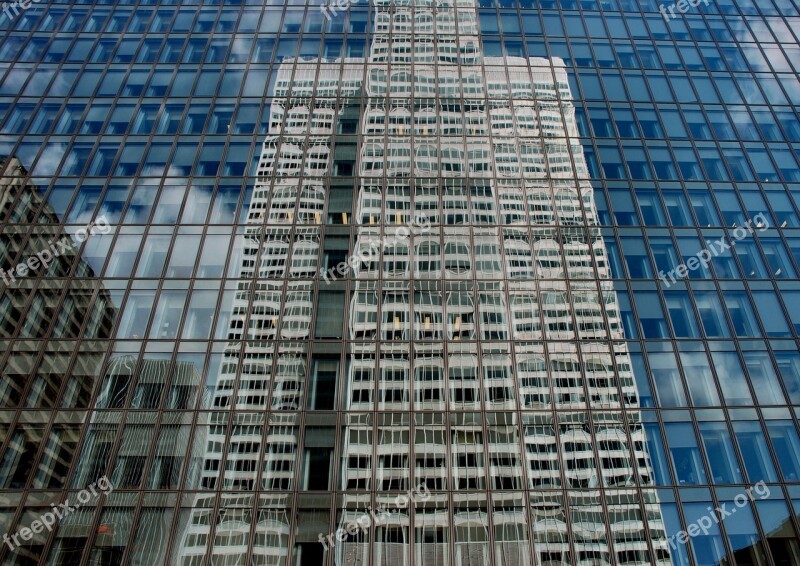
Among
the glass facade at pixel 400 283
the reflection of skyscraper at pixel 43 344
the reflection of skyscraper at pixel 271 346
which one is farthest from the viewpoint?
the reflection of skyscraper at pixel 43 344

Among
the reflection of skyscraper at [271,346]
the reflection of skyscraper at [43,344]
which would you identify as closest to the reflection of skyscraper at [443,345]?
the reflection of skyscraper at [271,346]

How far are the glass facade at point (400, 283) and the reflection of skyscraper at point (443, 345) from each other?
12 cm

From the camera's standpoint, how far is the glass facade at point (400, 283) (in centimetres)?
2534

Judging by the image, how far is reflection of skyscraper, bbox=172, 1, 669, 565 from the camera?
25156 millimetres

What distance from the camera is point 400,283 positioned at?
3072 centimetres

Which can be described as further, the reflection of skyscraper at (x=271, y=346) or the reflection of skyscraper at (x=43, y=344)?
the reflection of skyscraper at (x=43, y=344)

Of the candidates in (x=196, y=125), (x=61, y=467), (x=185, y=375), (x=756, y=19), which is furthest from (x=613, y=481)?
(x=756, y=19)

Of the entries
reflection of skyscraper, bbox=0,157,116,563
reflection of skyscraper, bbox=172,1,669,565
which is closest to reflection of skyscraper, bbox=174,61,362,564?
reflection of skyscraper, bbox=172,1,669,565

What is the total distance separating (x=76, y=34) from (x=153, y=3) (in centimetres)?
505

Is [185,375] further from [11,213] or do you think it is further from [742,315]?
[742,315]

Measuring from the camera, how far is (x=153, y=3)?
42.8m

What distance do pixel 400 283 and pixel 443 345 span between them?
11.7 feet

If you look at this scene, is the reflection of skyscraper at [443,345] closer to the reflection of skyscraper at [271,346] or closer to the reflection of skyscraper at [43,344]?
the reflection of skyscraper at [271,346]

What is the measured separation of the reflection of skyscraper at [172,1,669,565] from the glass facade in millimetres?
Result: 122
